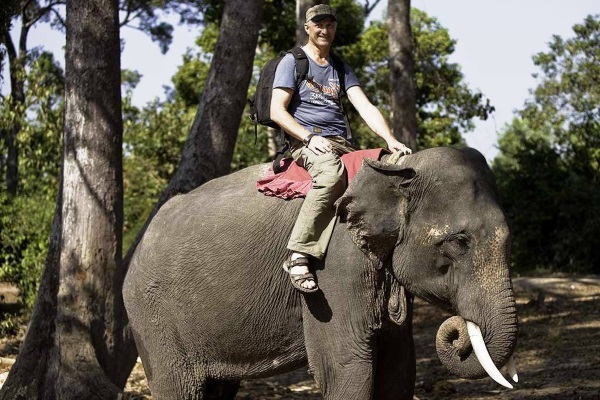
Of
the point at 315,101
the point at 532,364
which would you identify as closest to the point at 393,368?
the point at 315,101

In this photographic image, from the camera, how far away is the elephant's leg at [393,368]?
5852 millimetres

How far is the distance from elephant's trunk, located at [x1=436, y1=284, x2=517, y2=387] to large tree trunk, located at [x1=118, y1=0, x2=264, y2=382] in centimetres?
414

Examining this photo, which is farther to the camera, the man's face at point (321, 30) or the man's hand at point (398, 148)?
the man's face at point (321, 30)

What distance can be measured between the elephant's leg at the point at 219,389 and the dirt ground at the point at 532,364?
2599mm

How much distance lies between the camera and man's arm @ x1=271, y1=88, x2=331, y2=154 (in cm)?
564

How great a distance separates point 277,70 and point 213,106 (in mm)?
3175

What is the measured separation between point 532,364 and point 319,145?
6287 mm

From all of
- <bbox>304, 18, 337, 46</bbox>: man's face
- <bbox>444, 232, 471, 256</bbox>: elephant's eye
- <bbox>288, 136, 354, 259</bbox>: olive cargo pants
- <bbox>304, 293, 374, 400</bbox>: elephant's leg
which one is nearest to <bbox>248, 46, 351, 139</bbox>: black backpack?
<bbox>304, 18, 337, 46</bbox>: man's face

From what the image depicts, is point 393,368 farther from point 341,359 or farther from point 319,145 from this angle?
point 319,145

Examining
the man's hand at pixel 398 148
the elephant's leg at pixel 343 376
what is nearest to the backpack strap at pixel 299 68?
the man's hand at pixel 398 148

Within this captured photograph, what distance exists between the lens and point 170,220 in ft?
21.4

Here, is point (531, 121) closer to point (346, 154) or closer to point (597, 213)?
point (597, 213)

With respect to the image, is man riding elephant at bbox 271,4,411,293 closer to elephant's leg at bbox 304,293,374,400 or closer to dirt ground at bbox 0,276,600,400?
elephant's leg at bbox 304,293,374,400

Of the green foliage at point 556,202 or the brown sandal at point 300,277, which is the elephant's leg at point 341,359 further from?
the green foliage at point 556,202
